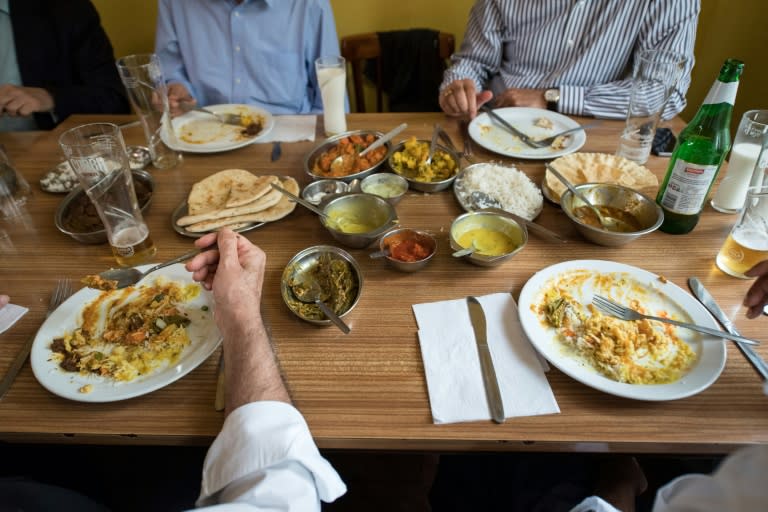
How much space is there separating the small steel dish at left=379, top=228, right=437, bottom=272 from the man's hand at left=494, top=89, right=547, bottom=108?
130 centimetres

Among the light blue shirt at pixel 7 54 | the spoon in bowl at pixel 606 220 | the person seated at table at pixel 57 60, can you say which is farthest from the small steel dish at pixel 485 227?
the light blue shirt at pixel 7 54

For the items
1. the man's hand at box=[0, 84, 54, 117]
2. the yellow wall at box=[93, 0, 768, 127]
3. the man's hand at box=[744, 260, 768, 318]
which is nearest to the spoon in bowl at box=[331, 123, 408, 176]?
the man's hand at box=[744, 260, 768, 318]

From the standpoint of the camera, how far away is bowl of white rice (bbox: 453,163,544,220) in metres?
1.64

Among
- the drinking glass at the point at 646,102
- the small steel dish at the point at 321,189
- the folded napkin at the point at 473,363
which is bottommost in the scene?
the folded napkin at the point at 473,363

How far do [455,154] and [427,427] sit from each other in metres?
1.20

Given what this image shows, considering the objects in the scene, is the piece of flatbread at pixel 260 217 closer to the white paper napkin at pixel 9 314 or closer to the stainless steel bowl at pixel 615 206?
the white paper napkin at pixel 9 314

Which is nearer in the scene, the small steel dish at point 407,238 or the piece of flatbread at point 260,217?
the small steel dish at point 407,238

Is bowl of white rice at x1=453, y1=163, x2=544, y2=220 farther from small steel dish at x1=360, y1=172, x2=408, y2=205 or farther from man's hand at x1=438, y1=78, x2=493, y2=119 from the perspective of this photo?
man's hand at x1=438, y1=78, x2=493, y2=119

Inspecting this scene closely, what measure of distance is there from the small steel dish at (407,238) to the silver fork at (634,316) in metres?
0.51

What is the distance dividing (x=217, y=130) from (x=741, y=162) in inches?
88.4

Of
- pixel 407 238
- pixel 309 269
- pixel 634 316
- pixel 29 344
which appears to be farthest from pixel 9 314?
pixel 634 316

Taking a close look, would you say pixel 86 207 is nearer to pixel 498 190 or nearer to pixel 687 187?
pixel 498 190

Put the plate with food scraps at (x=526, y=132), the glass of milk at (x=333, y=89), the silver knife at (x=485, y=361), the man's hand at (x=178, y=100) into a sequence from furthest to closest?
1. the man's hand at (x=178, y=100)
2. the glass of milk at (x=333, y=89)
3. the plate with food scraps at (x=526, y=132)
4. the silver knife at (x=485, y=361)

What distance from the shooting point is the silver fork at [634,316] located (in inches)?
44.6
